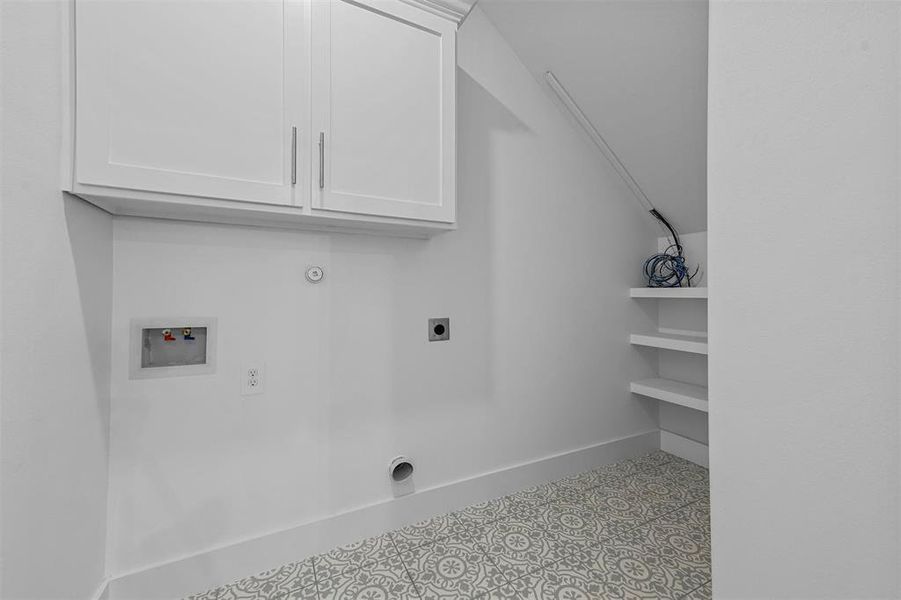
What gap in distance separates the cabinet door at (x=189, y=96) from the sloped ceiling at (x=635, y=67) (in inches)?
49.8

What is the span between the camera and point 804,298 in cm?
66

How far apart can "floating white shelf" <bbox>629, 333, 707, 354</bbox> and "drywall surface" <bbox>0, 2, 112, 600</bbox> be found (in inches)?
101

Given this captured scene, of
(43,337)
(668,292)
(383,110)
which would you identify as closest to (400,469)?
(43,337)

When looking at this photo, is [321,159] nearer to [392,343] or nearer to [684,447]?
[392,343]

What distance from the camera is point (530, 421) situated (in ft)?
6.73

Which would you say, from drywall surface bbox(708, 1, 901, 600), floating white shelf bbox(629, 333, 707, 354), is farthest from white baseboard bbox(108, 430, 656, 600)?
drywall surface bbox(708, 1, 901, 600)

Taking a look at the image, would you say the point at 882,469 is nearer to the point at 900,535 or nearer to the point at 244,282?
the point at 900,535

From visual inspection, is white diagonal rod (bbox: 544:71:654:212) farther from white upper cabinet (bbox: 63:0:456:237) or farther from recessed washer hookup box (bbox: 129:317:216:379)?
recessed washer hookup box (bbox: 129:317:216:379)

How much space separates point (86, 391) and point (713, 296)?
1642 millimetres

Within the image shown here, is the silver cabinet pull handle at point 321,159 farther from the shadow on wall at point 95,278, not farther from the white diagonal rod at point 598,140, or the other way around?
the white diagonal rod at point 598,140

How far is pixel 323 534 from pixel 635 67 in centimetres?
252

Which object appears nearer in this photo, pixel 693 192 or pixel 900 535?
pixel 900 535

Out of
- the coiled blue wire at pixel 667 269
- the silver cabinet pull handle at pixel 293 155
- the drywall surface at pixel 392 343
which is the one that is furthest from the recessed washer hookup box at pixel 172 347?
the coiled blue wire at pixel 667 269

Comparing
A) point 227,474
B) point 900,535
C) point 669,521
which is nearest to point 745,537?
point 900,535
